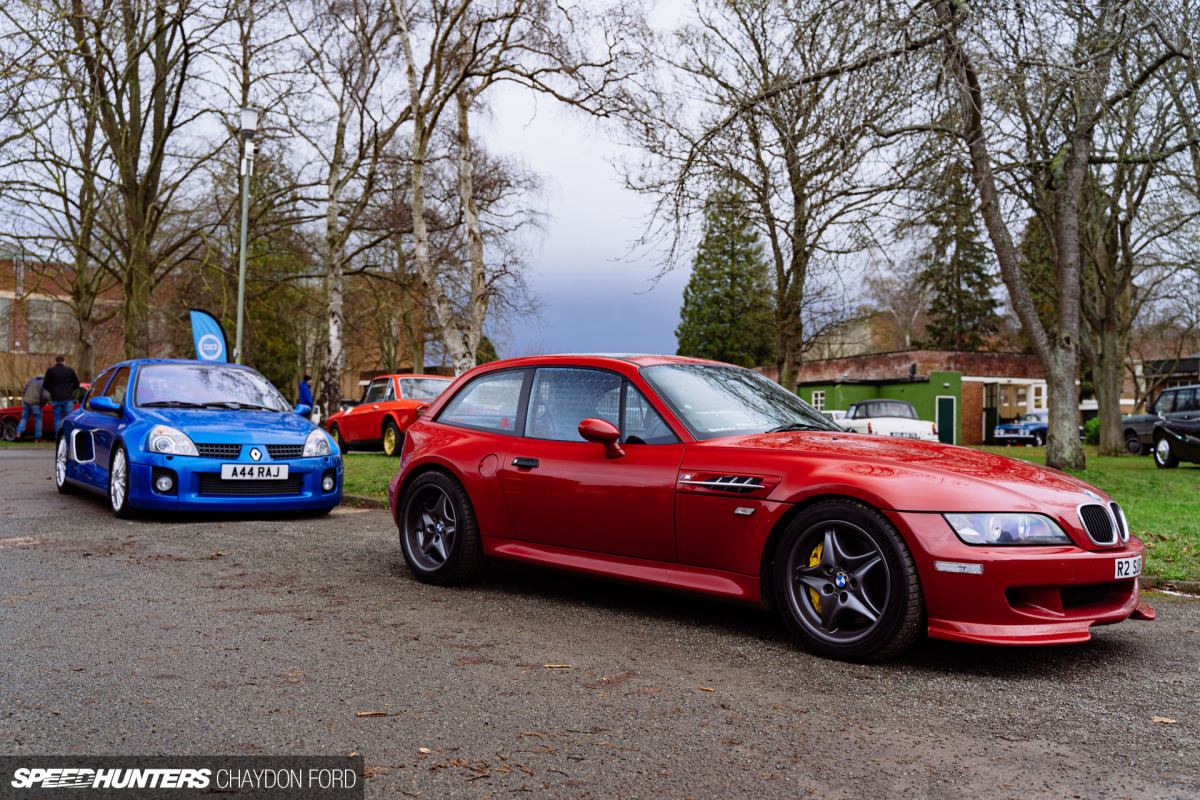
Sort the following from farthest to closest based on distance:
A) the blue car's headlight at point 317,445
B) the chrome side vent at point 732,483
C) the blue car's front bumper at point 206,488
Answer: the blue car's headlight at point 317,445
the blue car's front bumper at point 206,488
the chrome side vent at point 732,483

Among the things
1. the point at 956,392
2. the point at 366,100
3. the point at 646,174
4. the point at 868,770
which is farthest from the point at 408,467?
the point at 956,392

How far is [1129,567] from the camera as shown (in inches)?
167

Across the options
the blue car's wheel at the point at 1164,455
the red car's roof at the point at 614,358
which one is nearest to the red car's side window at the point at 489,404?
the red car's roof at the point at 614,358

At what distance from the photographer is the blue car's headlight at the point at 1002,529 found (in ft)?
13.0

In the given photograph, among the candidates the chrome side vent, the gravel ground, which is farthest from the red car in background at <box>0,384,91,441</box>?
the chrome side vent

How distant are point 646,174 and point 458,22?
496 centimetres

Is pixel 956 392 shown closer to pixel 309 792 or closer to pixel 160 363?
pixel 160 363

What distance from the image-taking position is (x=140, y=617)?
4.88 meters

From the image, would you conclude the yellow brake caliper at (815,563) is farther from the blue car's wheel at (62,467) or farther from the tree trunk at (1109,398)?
the tree trunk at (1109,398)

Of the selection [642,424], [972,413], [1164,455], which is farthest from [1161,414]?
[642,424]

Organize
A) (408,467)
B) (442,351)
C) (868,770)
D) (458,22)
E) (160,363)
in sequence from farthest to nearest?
(442,351) < (458,22) < (160,363) < (408,467) < (868,770)

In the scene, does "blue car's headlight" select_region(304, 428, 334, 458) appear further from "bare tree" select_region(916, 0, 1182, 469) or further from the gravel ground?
"bare tree" select_region(916, 0, 1182, 469)

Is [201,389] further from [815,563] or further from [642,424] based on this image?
[815,563]

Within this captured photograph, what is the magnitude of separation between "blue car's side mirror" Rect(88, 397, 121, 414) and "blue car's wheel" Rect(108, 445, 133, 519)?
469mm
